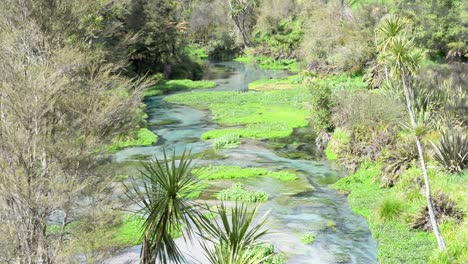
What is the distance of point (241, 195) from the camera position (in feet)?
81.1

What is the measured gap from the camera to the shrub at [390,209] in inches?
826

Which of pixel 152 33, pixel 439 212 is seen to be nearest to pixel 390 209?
pixel 439 212

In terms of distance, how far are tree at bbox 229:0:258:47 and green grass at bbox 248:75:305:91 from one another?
116 ft

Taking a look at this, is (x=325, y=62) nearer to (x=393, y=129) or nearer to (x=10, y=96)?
(x=393, y=129)

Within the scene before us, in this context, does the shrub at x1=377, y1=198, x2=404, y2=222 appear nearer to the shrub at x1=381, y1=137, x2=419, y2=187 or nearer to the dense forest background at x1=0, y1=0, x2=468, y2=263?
the dense forest background at x1=0, y1=0, x2=468, y2=263

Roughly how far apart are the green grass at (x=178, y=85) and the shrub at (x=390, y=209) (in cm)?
4062

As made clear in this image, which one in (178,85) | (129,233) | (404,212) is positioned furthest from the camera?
(178,85)

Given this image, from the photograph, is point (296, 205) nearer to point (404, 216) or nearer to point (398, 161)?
point (404, 216)

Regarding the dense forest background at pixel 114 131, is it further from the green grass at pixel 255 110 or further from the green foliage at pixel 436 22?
the green grass at pixel 255 110

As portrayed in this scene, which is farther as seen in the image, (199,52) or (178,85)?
(199,52)

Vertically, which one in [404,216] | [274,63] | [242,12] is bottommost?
[274,63]

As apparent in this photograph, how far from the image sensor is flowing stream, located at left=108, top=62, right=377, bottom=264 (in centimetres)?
1916

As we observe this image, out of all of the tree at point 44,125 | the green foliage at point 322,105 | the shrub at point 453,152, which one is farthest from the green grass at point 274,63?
the tree at point 44,125

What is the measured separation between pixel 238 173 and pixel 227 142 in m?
6.83
